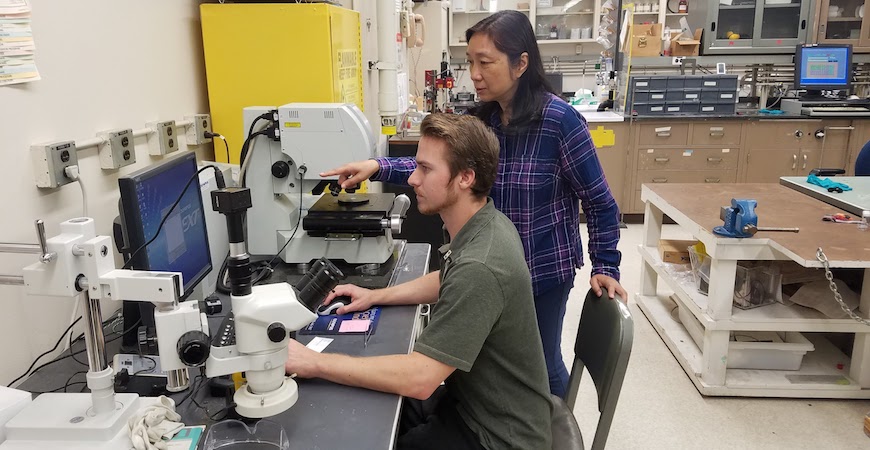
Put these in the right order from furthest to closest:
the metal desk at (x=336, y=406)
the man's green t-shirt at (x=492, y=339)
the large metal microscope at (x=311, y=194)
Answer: the large metal microscope at (x=311, y=194) < the man's green t-shirt at (x=492, y=339) < the metal desk at (x=336, y=406)

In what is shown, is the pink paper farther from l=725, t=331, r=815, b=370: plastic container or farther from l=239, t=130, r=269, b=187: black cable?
l=725, t=331, r=815, b=370: plastic container

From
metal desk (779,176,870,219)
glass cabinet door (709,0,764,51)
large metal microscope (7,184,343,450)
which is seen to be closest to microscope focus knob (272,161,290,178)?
large metal microscope (7,184,343,450)

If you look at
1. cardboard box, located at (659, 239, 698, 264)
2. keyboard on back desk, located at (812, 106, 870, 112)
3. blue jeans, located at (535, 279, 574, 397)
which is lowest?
cardboard box, located at (659, 239, 698, 264)

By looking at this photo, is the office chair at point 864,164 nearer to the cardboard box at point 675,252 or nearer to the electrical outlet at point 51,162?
the cardboard box at point 675,252

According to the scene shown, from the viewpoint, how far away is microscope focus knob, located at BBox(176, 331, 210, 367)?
97 cm

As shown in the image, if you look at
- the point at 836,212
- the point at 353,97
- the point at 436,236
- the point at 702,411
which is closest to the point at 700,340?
the point at 702,411

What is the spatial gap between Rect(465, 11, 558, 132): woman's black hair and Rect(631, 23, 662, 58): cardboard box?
4017 millimetres

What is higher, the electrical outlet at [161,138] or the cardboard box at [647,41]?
the cardboard box at [647,41]

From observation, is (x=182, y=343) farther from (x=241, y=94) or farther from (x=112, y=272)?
(x=241, y=94)

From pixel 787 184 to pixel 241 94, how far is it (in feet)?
9.47

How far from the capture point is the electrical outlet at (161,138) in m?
1.89

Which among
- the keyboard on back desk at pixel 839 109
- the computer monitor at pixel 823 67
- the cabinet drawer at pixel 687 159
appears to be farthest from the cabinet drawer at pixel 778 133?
the computer monitor at pixel 823 67

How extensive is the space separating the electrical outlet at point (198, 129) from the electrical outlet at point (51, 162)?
0.71 m

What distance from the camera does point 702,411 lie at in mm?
2420
